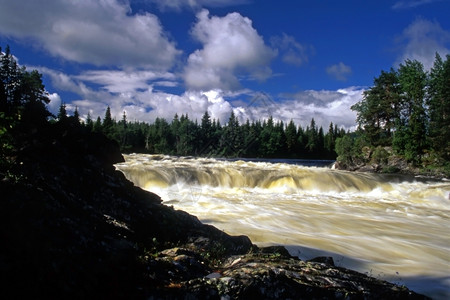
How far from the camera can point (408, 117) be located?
50.3 metres

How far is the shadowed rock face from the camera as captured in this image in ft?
10.6

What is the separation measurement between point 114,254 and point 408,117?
56422 millimetres

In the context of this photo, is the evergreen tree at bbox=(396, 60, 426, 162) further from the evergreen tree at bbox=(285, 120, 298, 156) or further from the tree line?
the evergreen tree at bbox=(285, 120, 298, 156)

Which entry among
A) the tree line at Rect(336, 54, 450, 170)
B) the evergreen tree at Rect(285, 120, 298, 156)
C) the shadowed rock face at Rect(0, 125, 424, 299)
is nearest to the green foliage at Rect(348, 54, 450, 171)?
the tree line at Rect(336, 54, 450, 170)

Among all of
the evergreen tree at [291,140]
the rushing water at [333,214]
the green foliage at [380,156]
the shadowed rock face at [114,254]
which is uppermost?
the evergreen tree at [291,140]

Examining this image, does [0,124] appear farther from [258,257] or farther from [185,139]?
[185,139]

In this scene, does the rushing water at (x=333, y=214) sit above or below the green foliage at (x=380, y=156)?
below

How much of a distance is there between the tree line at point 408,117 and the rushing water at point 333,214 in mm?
23465

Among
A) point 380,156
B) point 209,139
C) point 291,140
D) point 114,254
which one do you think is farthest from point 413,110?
point 291,140

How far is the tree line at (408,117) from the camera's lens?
42719 mm

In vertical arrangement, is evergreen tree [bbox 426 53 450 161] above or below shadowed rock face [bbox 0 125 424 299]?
above

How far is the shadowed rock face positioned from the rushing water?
3.36 meters

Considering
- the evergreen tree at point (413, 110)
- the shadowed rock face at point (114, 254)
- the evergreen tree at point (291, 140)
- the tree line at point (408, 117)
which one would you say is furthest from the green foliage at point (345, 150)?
the evergreen tree at point (291, 140)

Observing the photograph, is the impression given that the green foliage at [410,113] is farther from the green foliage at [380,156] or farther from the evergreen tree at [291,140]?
the evergreen tree at [291,140]
